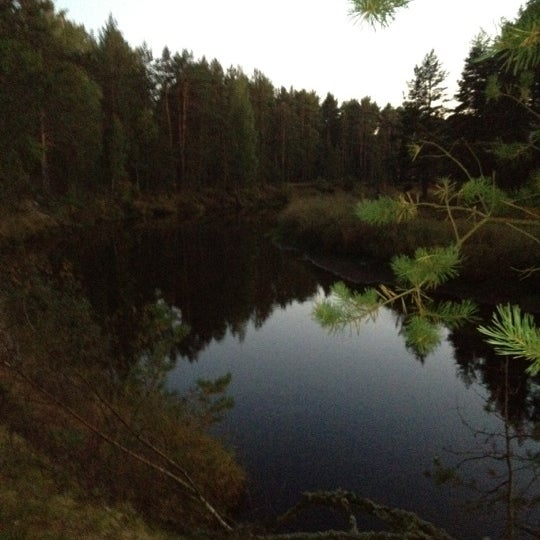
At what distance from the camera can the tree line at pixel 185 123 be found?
14.7m

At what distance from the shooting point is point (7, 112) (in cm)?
820

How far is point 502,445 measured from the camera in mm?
8328

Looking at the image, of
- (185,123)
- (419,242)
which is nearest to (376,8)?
(419,242)

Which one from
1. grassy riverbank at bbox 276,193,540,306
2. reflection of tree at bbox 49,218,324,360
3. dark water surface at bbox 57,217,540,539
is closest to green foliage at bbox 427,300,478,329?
dark water surface at bbox 57,217,540,539

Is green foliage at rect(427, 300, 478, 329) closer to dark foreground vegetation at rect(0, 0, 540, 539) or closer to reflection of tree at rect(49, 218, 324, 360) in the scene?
dark foreground vegetation at rect(0, 0, 540, 539)

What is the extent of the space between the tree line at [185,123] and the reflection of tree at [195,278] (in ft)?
15.7

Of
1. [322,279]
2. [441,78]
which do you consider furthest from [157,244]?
[441,78]

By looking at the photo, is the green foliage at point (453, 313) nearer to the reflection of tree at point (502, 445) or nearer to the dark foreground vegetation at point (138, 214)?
the dark foreground vegetation at point (138, 214)

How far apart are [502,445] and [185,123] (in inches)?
1765

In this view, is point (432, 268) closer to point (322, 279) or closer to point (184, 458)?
point (184, 458)

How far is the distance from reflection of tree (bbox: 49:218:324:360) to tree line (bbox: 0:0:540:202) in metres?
4.79

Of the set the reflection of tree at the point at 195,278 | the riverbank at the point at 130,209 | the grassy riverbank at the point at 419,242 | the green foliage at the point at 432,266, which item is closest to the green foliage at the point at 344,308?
the green foliage at the point at 432,266

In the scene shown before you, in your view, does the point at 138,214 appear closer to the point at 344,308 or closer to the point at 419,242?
the point at 419,242

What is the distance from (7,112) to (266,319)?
1033 centimetres
